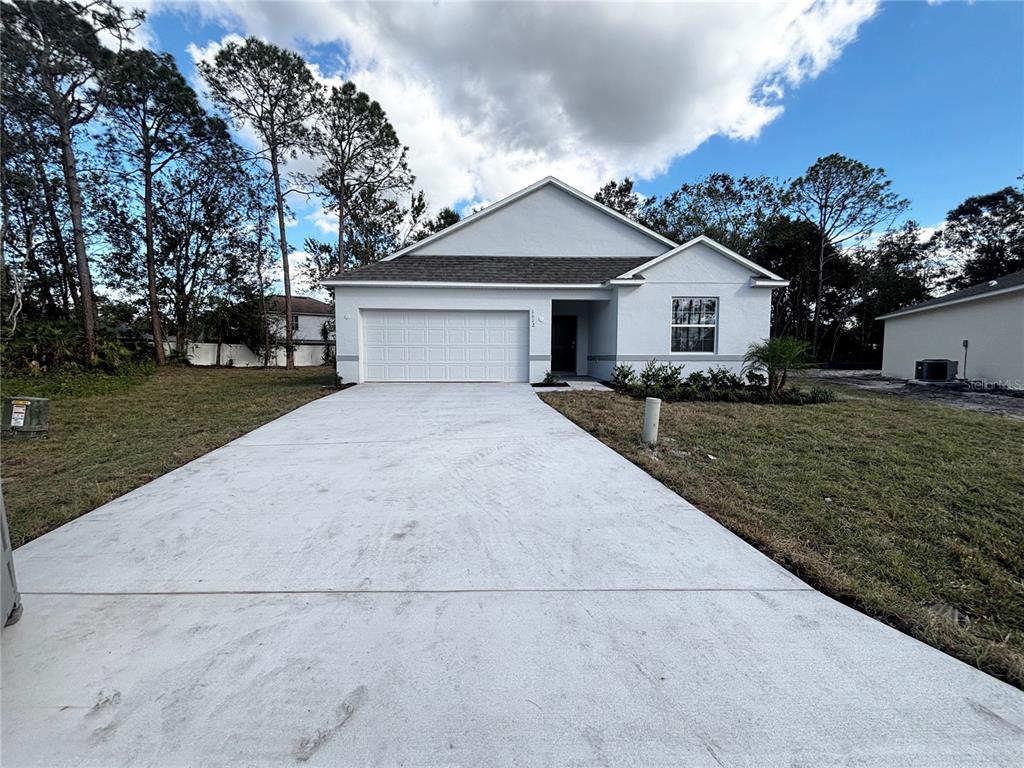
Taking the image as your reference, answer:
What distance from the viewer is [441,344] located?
465 inches

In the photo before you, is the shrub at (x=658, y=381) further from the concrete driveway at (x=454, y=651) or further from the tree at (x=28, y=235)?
the tree at (x=28, y=235)

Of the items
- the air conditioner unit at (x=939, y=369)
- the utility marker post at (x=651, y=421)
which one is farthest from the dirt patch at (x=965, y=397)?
the utility marker post at (x=651, y=421)

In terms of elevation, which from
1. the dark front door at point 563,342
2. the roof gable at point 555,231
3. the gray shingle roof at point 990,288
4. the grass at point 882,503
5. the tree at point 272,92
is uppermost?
the tree at point 272,92

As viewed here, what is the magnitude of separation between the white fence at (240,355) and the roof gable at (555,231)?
1584cm

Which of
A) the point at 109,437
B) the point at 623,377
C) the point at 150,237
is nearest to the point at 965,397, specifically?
the point at 623,377

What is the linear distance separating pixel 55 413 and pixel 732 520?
11.6m

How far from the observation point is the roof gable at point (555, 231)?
14.0 metres

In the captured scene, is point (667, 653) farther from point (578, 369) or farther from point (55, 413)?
point (578, 369)

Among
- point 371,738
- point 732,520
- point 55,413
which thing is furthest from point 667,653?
point 55,413

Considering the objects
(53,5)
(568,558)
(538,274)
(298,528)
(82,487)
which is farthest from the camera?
(538,274)

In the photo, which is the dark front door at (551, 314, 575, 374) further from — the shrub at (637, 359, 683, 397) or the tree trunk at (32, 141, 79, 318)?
the tree trunk at (32, 141, 79, 318)

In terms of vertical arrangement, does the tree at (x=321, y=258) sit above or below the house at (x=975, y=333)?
above

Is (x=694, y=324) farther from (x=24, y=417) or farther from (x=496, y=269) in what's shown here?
(x=24, y=417)

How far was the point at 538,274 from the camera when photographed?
1238cm
